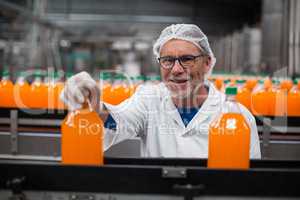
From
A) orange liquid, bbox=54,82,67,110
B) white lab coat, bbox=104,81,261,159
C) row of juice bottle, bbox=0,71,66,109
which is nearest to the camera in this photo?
white lab coat, bbox=104,81,261,159

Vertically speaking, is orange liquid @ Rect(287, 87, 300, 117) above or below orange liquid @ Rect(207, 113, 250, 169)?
above

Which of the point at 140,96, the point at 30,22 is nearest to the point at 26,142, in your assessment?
the point at 140,96

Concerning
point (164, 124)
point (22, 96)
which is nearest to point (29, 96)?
point (22, 96)

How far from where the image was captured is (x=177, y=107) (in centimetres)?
160

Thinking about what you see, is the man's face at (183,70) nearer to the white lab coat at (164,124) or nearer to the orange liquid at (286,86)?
the white lab coat at (164,124)

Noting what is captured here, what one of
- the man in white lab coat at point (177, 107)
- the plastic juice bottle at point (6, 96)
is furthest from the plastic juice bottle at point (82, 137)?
the plastic juice bottle at point (6, 96)

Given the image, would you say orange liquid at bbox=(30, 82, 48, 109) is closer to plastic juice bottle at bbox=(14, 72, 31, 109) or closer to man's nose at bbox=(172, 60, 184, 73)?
plastic juice bottle at bbox=(14, 72, 31, 109)

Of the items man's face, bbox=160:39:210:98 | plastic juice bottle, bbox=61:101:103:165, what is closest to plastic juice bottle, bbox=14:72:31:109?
man's face, bbox=160:39:210:98

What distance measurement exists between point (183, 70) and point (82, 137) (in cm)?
52

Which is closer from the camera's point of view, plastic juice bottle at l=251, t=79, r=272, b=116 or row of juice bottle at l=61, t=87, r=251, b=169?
row of juice bottle at l=61, t=87, r=251, b=169

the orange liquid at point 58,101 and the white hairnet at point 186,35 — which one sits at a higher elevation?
the white hairnet at point 186,35

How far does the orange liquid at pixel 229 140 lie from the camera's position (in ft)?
3.26

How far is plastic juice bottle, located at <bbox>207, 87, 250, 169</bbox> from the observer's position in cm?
100

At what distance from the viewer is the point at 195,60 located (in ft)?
4.73
